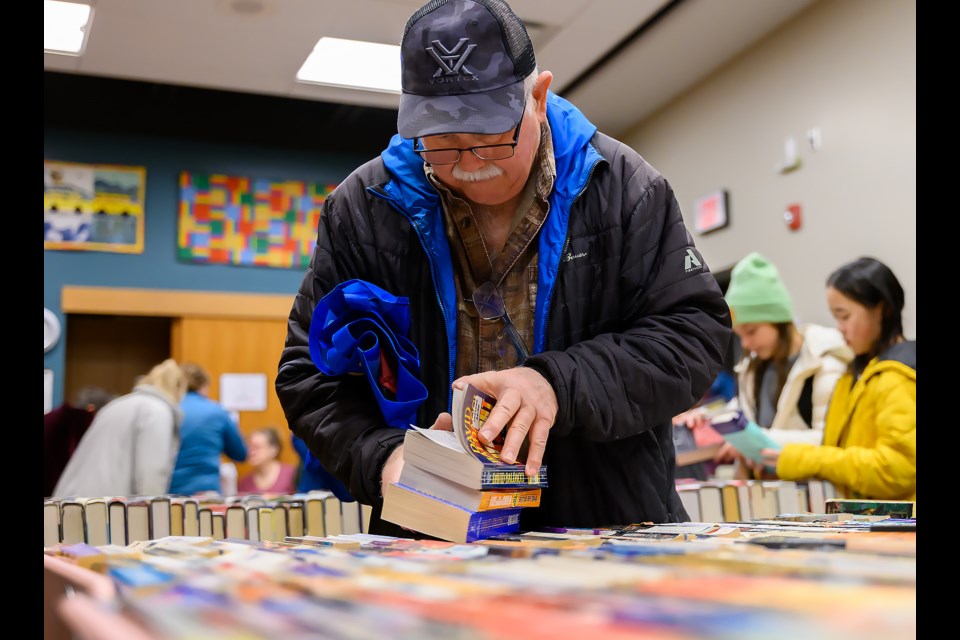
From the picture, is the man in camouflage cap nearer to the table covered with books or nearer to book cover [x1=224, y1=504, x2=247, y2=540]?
the table covered with books

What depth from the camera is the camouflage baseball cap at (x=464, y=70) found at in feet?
4.34

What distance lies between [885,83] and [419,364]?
4.06 meters

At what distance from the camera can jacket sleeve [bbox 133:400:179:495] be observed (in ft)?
12.9

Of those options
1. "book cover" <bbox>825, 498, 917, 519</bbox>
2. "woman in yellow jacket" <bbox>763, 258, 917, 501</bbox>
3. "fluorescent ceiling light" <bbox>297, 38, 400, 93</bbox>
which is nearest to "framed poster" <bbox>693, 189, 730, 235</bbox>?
"fluorescent ceiling light" <bbox>297, 38, 400, 93</bbox>

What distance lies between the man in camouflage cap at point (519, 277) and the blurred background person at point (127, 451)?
2649 millimetres

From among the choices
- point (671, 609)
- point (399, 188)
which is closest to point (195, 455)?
point (399, 188)

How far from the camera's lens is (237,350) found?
7.64 meters

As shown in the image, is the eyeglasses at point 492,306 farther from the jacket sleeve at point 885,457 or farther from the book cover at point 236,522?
the jacket sleeve at point 885,457

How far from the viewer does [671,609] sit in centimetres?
57

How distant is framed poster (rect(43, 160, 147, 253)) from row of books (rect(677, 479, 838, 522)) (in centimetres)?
605

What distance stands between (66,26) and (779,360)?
432 cm

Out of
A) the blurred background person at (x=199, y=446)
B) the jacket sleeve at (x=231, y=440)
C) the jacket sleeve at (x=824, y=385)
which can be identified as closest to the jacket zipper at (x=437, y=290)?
the jacket sleeve at (x=824, y=385)

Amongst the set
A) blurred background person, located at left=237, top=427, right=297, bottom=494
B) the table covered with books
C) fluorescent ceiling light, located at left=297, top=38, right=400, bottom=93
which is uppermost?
fluorescent ceiling light, located at left=297, top=38, right=400, bottom=93

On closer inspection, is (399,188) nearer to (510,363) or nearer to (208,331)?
(510,363)
